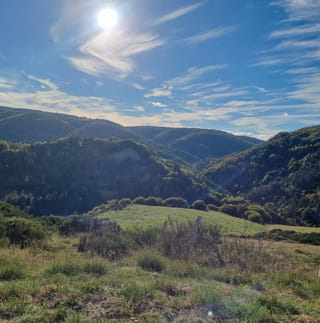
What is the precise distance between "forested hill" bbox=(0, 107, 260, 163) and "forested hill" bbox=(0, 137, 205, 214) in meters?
52.6

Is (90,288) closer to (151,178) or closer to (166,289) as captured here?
(166,289)

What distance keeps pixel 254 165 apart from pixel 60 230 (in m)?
73.0

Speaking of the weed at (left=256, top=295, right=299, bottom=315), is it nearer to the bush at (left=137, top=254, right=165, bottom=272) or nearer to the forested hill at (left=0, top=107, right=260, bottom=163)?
the bush at (left=137, top=254, right=165, bottom=272)

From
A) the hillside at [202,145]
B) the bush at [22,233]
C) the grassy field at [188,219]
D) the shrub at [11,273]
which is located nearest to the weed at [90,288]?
the shrub at [11,273]

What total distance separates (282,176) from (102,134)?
9515 centimetres

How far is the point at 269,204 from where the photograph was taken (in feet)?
193

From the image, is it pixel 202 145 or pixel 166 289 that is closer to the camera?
pixel 166 289

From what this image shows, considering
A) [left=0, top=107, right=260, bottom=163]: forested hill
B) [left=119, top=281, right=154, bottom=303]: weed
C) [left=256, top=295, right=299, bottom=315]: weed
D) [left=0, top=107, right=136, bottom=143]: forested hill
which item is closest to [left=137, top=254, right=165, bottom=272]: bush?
[left=119, top=281, right=154, bottom=303]: weed

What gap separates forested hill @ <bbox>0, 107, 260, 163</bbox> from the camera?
122950 millimetres

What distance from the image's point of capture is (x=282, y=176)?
224 ft

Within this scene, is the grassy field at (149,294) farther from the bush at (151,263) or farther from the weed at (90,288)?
the bush at (151,263)

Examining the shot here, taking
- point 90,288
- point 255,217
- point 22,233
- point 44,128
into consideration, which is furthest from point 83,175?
point 44,128

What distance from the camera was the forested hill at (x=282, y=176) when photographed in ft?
171

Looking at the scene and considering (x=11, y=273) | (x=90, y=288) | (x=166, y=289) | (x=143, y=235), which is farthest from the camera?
(x=143, y=235)
